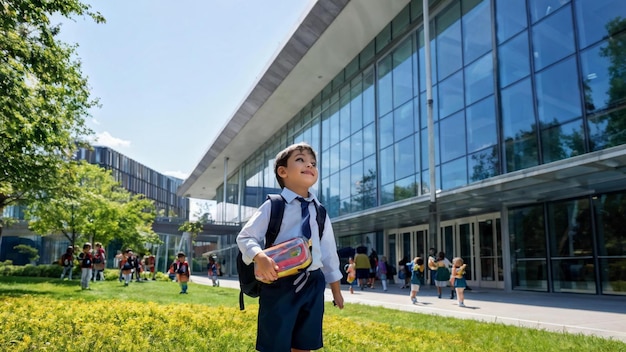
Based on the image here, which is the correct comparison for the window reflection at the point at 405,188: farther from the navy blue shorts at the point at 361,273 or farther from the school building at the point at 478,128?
the navy blue shorts at the point at 361,273

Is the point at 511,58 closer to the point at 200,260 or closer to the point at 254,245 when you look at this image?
the point at 254,245

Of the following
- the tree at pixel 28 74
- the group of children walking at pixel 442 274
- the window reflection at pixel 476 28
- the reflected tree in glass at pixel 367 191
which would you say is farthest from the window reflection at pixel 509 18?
the tree at pixel 28 74

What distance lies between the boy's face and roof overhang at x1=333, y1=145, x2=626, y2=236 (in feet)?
32.4

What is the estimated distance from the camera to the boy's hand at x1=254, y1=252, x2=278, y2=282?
9.52 ft

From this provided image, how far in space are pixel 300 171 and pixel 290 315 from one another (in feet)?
3.09

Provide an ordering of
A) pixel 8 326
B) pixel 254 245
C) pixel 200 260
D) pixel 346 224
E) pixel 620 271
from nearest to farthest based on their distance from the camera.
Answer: pixel 254 245 < pixel 8 326 < pixel 620 271 < pixel 346 224 < pixel 200 260

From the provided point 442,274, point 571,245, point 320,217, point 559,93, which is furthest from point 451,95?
point 320,217

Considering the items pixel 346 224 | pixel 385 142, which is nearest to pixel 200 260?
pixel 346 224

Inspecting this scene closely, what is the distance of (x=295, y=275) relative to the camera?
3.18m

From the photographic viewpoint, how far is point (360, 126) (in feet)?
87.5

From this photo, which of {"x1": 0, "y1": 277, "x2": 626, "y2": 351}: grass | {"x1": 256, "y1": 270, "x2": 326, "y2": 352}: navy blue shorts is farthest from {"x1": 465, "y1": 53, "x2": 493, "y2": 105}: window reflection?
{"x1": 256, "y1": 270, "x2": 326, "y2": 352}: navy blue shorts

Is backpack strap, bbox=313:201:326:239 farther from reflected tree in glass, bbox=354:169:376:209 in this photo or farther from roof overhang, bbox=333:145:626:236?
reflected tree in glass, bbox=354:169:376:209

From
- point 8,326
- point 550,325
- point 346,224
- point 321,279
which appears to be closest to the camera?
point 321,279

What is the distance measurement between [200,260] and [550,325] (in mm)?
56426
